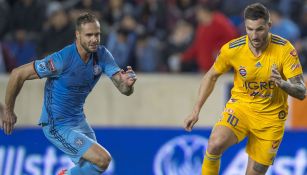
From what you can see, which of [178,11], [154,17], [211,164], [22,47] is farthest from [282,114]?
[22,47]

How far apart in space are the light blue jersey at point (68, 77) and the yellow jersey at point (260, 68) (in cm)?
114

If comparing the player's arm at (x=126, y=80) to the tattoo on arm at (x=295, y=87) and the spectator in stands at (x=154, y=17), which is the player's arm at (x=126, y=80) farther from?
the spectator in stands at (x=154, y=17)

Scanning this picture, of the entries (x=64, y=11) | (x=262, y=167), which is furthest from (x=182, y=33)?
(x=262, y=167)

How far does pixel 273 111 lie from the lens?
29.5 feet

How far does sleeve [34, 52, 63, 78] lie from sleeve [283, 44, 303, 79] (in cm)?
214

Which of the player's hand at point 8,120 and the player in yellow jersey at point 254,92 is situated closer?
the player in yellow jersey at point 254,92

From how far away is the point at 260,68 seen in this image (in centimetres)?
873

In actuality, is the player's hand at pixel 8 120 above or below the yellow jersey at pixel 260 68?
below

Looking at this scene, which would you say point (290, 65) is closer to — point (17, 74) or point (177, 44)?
point (17, 74)

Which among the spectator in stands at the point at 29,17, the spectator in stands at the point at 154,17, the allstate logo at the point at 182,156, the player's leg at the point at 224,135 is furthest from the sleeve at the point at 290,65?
the spectator in stands at the point at 29,17

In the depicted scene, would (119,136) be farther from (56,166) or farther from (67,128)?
(67,128)

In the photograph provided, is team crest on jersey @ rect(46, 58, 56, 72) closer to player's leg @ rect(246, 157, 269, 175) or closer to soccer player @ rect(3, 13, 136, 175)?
soccer player @ rect(3, 13, 136, 175)

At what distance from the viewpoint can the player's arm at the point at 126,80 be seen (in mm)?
8711

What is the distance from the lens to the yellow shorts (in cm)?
897
